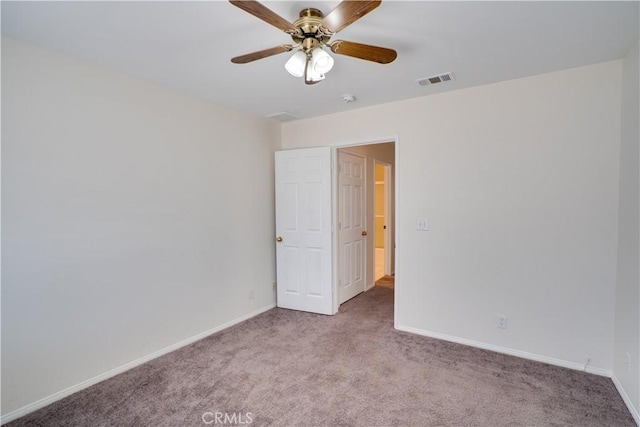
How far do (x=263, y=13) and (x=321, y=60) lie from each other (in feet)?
1.45

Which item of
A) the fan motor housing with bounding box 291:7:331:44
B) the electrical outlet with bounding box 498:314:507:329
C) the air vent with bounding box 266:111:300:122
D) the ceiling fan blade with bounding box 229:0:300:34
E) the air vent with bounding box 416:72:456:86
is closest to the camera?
the ceiling fan blade with bounding box 229:0:300:34

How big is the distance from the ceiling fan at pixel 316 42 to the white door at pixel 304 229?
185 cm

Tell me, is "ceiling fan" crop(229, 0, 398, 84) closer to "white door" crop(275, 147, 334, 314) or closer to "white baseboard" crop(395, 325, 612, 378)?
"white door" crop(275, 147, 334, 314)

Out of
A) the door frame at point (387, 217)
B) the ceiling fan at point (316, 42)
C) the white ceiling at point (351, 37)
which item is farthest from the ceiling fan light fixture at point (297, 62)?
the door frame at point (387, 217)

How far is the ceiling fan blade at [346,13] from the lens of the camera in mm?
1350

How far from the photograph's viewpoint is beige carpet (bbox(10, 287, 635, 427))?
6.52 feet

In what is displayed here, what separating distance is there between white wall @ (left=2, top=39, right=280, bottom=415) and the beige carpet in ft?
1.12

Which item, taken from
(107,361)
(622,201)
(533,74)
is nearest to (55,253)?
(107,361)

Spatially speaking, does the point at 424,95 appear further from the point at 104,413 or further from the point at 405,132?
the point at 104,413

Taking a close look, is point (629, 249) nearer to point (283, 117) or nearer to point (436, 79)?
point (436, 79)

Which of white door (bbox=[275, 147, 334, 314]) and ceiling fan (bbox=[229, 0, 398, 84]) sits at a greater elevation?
ceiling fan (bbox=[229, 0, 398, 84])

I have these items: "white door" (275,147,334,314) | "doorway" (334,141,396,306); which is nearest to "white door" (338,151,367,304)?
"doorway" (334,141,396,306)

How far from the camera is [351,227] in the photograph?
→ 429cm

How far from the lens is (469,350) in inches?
113
